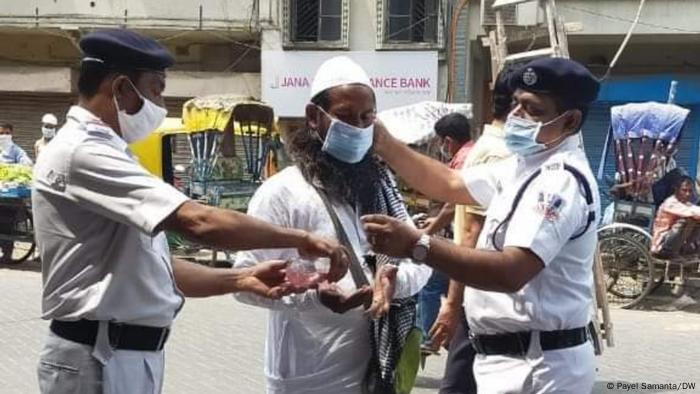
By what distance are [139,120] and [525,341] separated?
1.32m

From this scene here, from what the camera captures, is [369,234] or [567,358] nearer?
[369,234]

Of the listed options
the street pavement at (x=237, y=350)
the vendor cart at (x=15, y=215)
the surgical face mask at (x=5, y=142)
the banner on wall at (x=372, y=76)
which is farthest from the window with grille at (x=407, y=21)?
the street pavement at (x=237, y=350)

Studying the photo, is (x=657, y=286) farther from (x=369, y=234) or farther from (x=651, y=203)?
(x=369, y=234)

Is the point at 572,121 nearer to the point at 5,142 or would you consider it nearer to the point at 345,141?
the point at 345,141

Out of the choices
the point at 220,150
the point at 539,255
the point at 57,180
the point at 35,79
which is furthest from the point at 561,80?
the point at 35,79

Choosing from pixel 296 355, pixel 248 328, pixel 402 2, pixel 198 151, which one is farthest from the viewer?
pixel 402 2

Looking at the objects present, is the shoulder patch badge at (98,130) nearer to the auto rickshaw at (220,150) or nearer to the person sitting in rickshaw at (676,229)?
the person sitting in rickshaw at (676,229)

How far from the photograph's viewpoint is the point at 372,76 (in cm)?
1912

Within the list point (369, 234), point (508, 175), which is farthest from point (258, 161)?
point (369, 234)

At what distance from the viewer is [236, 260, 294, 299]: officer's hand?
3068 mm

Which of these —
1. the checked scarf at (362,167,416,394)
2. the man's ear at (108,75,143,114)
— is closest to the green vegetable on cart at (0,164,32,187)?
the checked scarf at (362,167,416,394)

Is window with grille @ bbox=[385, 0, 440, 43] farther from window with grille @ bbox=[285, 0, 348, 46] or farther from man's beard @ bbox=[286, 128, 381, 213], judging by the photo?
man's beard @ bbox=[286, 128, 381, 213]

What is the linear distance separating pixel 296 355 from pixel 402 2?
54.3ft

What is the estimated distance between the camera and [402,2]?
19328mm
